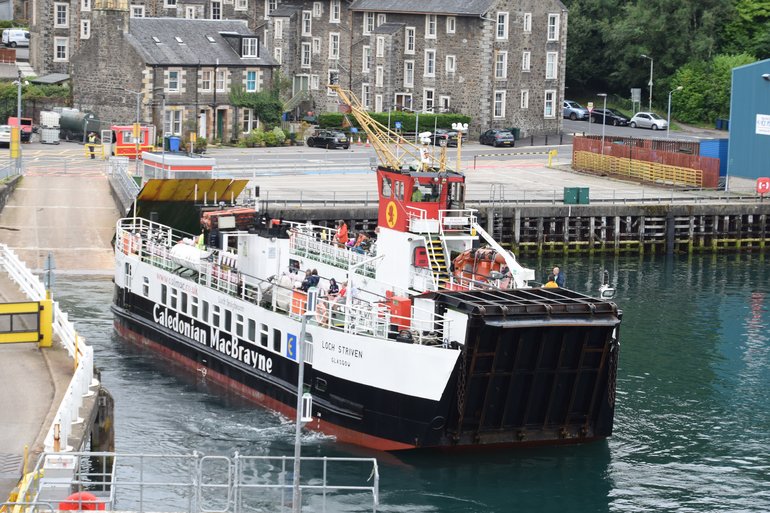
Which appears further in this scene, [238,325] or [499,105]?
[499,105]

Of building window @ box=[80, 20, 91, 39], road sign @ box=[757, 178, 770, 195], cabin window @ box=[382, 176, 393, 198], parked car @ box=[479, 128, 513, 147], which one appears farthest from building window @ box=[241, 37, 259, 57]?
cabin window @ box=[382, 176, 393, 198]

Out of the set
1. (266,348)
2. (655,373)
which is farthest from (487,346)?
(655,373)

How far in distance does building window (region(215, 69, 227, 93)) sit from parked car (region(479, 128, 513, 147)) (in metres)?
19.1

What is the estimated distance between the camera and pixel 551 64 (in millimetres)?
120938

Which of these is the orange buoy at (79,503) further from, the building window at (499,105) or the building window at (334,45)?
the building window at (334,45)

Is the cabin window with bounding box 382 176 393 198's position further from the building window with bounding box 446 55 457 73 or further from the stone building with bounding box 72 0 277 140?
the building window with bounding box 446 55 457 73

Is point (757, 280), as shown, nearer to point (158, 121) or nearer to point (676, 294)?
point (676, 294)

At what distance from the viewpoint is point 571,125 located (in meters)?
127

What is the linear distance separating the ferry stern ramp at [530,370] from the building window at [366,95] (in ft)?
264

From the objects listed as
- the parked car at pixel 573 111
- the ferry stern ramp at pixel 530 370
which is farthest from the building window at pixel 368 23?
the ferry stern ramp at pixel 530 370

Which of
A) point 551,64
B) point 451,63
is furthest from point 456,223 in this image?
point 551,64

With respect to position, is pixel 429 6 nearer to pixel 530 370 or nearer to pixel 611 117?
pixel 611 117

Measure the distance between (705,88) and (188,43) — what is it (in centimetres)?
4215

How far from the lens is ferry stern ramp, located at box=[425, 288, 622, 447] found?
4159cm
